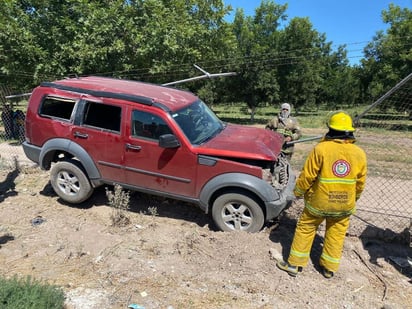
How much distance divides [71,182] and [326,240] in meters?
A: 3.82

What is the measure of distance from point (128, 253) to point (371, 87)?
2367cm

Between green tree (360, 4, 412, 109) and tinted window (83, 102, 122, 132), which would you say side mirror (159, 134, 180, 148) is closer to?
tinted window (83, 102, 122, 132)

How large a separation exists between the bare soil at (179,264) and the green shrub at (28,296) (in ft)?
1.15

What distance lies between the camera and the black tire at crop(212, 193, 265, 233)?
4.50 m

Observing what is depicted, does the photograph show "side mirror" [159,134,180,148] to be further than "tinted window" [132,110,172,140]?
No

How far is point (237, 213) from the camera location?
461 cm

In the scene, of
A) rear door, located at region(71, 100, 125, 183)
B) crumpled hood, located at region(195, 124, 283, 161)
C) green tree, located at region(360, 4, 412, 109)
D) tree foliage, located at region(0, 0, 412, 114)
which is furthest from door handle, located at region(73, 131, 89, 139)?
green tree, located at region(360, 4, 412, 109)

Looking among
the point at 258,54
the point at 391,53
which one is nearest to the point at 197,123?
the point at 258,54

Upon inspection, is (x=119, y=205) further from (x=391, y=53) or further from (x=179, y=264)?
(x=391, y=53)

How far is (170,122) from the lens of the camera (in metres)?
4.76

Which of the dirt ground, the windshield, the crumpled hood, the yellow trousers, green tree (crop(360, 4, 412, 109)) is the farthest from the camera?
green tree (crop(360, 4, 412, 109))

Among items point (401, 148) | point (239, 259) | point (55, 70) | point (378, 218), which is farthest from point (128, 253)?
point (401, 148)

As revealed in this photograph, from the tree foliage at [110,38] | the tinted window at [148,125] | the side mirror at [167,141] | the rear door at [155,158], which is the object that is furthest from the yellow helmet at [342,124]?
the tree foliage at [110,38]

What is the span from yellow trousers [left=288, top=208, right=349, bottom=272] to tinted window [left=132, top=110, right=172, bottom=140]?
2.12m
